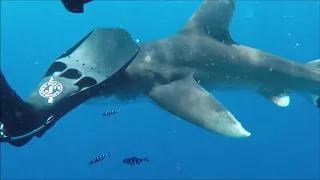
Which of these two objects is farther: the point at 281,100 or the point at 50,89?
the point at 281,100

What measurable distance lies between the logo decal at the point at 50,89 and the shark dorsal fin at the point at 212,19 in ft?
9.53

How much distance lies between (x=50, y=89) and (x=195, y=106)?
1760 millimetres

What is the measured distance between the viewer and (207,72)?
233 inches

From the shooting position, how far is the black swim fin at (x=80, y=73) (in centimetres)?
361

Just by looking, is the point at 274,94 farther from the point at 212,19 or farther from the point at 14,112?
the point at 14,112

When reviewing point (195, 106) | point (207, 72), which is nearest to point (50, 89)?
point (195, 106)

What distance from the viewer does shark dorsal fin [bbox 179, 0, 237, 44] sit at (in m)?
6.14

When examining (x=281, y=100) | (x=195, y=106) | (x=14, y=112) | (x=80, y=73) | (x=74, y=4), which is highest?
(x=74, y=4)

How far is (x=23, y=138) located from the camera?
10.7 feet

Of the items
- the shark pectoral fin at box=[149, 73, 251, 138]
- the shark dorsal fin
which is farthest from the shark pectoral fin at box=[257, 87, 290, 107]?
the shark pectoral fin at box=[149, 73, 251, 138]

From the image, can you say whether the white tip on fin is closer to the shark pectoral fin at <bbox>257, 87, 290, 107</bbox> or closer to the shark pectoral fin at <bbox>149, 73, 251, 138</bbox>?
the shark pectoral fin at <bbox>257, 87, 290, 107</bbox>

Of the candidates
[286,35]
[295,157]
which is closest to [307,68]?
[295,157]

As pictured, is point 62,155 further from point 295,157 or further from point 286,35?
point 286,35

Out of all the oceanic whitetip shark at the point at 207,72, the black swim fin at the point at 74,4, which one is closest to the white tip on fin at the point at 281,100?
the oceanic whitetip shark at the point at 207,72
